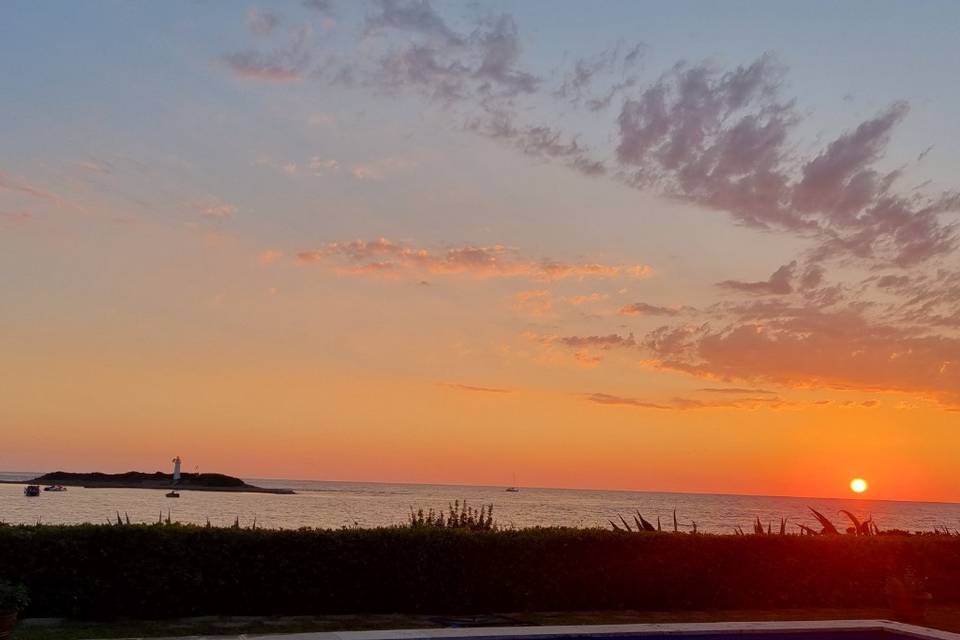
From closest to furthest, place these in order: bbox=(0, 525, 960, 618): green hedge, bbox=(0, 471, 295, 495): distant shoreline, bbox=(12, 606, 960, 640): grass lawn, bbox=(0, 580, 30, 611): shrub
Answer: bbox=(0, 580, 30, 611): shrub → bbox=(12, 606, 960, 640): grass lawn → bbox=(0, 525, 960, 618): green hedge → bbox=(0, 471, 295, 495): distant shoreline

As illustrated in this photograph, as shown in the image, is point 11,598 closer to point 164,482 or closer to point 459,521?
point 459,521

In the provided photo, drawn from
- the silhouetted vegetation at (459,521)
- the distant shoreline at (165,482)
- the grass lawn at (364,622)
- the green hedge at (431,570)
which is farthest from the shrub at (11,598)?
the distant shoreline at (165,482)

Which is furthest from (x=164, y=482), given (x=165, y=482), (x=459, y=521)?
(x=459, y=521)

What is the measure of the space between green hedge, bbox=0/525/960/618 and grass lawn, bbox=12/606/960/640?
1.37 feet

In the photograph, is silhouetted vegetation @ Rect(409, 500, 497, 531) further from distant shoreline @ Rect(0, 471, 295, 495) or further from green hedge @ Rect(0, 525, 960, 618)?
distant shoreline @ Rect(0, 471, 295, 495)

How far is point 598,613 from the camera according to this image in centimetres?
1464

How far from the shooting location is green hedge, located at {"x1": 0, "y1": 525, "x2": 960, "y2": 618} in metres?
12.7

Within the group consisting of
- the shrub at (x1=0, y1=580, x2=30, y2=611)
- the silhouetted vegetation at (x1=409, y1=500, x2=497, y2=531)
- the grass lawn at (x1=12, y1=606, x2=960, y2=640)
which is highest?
the silhouetted vegetation at (x1=409, y1=500, x2=497, y2=531)

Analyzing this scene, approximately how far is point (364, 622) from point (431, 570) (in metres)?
1.74

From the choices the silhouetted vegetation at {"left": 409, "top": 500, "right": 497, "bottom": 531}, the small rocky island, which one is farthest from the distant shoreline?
the silhouetted vegetation at {"left": 409, "top": 500, "right": 497, "bottom": 531}

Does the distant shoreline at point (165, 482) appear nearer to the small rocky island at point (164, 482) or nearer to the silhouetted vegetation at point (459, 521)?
the small rocky island at point (164, 482)

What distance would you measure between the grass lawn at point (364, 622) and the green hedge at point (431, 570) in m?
0.42

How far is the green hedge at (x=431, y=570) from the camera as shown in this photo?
41.5 feet

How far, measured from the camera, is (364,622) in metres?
13.0
